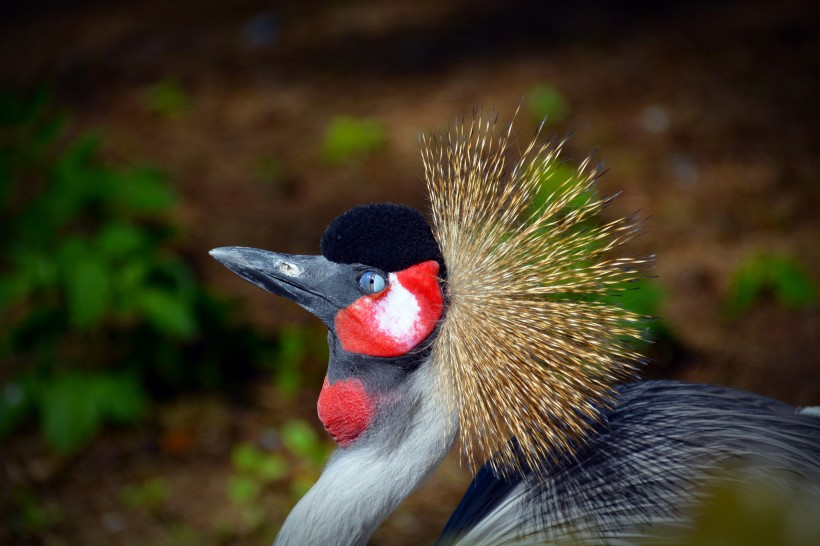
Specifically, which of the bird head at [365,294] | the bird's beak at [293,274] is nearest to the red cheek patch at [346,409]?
Answer: the bird head at [365,294]

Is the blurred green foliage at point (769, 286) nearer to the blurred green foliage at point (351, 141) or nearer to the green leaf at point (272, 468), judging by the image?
the green leaf at point (272, 468)

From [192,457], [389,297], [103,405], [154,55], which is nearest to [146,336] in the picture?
[103,405]

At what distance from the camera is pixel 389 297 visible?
1.19 meters

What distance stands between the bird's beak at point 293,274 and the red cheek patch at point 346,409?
0.33 ft

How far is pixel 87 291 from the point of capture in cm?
217

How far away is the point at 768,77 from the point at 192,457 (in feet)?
10.4

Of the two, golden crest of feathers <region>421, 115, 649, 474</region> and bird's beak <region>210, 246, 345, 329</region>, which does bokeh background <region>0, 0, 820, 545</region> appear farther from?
bird's beak <region>210, 246, 345, 329</region>

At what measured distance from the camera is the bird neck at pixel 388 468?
47.4 inches

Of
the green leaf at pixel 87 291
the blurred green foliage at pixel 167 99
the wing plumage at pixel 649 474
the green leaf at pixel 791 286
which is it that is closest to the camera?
the wing plumage at pixel 649 474

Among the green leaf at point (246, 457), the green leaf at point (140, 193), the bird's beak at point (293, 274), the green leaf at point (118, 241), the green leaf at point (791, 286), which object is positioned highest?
the green leaf at point (140, 193)

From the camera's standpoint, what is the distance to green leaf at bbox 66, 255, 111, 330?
215cm

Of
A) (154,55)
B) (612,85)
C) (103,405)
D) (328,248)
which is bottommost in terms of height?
(103,405)

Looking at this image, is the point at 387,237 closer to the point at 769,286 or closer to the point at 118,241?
the point at 118,241

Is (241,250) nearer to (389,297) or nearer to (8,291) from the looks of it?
(389,297)
